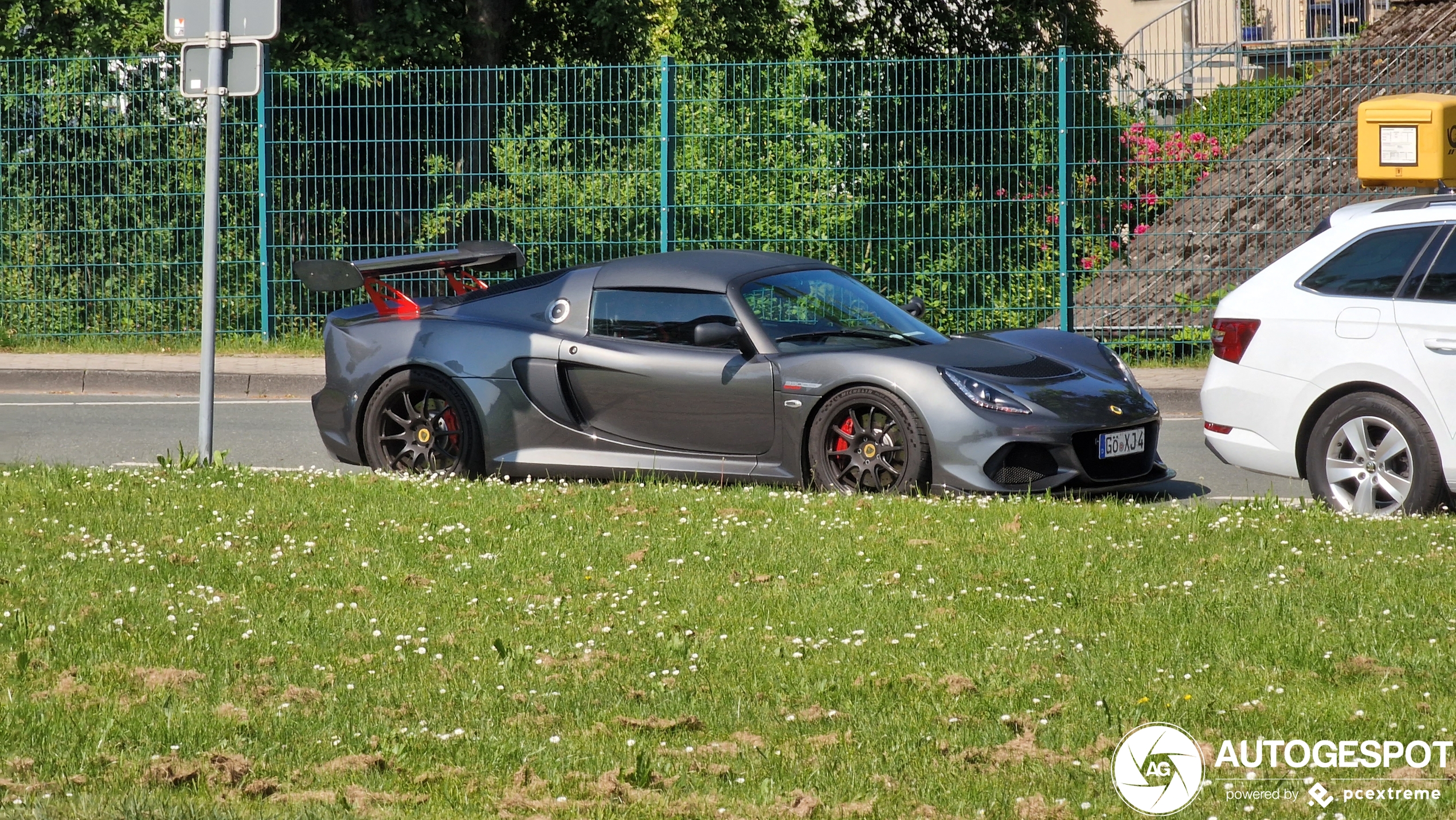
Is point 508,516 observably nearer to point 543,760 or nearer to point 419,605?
point 419,605

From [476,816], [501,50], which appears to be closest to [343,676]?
[476,816]

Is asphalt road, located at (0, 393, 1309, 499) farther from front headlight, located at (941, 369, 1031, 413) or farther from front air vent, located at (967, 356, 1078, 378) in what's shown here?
front headlight, located at (941, 369, 1031, 413)

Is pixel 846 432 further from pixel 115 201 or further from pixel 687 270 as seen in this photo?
pixel 115 201

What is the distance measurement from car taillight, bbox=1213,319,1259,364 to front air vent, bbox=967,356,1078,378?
72 cm

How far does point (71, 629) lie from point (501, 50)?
15.3m

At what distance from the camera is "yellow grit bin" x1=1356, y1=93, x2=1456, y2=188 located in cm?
1084

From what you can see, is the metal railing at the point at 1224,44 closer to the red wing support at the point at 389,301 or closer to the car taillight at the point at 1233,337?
the car taillight at the point at 1233,337

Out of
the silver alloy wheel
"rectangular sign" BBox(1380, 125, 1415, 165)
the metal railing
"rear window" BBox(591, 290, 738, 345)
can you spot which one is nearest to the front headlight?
"rear window" BBox(591, 290, 738, 345)

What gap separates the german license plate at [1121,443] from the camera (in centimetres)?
798

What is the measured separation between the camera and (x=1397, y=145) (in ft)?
36.2

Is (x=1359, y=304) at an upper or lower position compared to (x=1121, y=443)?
upper

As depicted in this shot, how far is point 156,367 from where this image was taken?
1428 centimetres

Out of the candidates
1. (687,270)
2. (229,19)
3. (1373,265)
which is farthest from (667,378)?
(1373,265)

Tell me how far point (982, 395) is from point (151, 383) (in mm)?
8637
